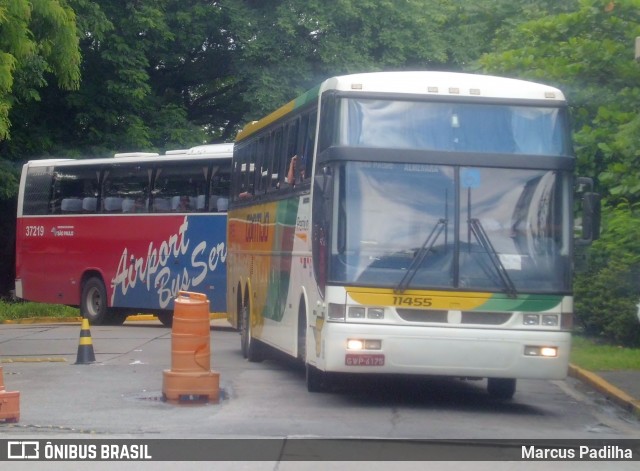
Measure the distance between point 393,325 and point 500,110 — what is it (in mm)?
2689

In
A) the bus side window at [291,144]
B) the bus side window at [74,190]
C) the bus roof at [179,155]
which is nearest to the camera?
the bus side window at [291,144]

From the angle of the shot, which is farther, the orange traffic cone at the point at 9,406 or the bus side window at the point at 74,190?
the bus side window at the point at 74,190

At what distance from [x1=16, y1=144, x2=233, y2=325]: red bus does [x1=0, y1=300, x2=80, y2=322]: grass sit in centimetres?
85

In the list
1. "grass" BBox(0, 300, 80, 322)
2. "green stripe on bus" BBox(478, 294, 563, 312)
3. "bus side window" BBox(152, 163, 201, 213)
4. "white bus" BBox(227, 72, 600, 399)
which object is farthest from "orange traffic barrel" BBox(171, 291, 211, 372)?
"grass" BBox(0, 300, 80, 322)

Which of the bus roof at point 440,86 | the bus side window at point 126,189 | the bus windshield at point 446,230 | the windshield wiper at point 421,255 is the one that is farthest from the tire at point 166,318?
the windshield wiper at point 421,255

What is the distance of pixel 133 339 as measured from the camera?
847 inches

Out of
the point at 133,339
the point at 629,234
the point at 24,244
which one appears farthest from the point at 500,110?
the point at 24,244

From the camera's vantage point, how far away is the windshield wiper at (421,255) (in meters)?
11.9

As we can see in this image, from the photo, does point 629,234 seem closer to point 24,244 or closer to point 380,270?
point 380,270

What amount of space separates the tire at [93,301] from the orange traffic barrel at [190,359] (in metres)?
13.8

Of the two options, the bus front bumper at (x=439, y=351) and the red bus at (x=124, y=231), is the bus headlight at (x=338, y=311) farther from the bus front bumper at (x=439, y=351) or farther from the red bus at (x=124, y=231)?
the red bus at (x=124, y=231)

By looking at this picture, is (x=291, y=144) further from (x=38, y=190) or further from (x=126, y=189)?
(x=38, y=190)

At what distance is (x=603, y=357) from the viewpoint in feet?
56.1

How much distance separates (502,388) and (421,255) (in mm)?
2636
